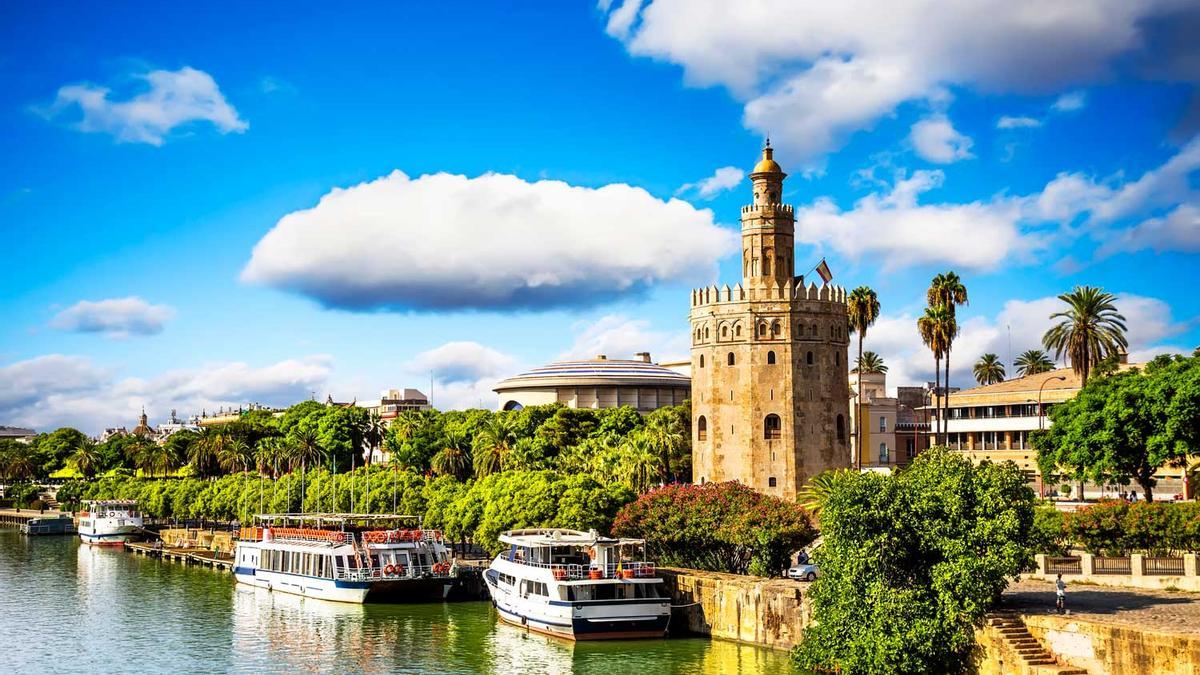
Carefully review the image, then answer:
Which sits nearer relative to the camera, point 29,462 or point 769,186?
point 769,186

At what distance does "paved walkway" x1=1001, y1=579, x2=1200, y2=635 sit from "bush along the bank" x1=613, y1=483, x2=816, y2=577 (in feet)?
36.0

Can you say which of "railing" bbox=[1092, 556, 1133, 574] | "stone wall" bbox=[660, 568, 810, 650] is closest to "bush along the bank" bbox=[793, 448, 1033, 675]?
"stone wall" bbox=[660, 568, 810, 650]

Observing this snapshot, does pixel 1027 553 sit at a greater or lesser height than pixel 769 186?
lesser

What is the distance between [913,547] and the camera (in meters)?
39.5

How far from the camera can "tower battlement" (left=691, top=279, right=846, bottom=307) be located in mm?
73750

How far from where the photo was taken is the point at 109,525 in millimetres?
104062

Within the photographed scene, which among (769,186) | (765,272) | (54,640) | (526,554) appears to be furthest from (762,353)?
(54,640)

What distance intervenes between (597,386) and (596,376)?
156 cm

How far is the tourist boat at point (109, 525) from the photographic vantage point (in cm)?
10376

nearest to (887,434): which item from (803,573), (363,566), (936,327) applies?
(936,327)

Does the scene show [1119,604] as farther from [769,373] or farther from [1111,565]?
[769,373]

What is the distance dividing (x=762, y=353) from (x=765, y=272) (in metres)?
5.39

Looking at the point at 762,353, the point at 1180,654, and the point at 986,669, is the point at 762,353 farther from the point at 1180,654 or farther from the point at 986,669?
the point at 1180,654

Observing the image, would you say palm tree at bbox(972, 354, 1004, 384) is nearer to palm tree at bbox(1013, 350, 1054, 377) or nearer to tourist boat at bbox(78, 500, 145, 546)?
palm tree at bbox(1013, 350, 1054, 377)
